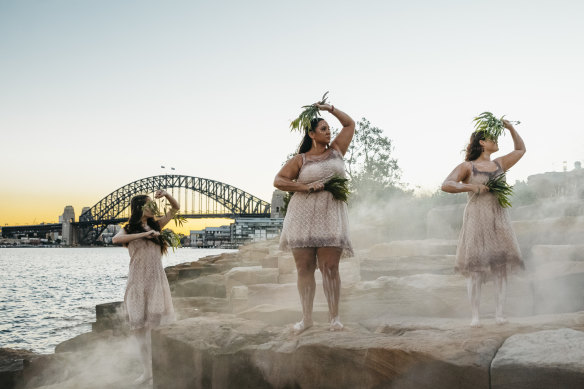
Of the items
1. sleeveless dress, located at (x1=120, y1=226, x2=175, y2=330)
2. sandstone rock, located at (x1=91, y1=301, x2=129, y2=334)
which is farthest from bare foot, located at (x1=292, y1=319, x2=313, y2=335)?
sandstone rock, located at (x1=91, y1=301, x2=129, y2=334)

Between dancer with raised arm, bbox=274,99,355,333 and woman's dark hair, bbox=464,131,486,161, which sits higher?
woman's dark hair, bbox=464,131,486,161

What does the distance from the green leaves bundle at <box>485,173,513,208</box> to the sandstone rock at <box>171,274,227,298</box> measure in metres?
10.6

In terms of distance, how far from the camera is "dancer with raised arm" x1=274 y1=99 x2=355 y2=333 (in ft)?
13.9

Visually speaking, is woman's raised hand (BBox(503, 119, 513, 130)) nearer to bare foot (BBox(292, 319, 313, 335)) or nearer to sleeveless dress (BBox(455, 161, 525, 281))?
→ sleeveless dress (BBox(455, 161, 525, 281))

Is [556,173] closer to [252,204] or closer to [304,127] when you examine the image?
[304,127]

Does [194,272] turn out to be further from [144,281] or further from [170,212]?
[144,281]

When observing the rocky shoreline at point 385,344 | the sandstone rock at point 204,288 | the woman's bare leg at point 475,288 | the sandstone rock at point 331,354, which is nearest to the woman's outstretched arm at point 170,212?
the rocky shoreline at point 385,344

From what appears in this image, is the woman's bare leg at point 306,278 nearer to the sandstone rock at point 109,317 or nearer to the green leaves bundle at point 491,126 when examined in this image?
the green leaves bundle at point 491,126

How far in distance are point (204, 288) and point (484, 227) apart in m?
11.1

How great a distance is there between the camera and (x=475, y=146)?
15.2 feet

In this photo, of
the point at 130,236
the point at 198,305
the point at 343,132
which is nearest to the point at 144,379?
the point at 130,236

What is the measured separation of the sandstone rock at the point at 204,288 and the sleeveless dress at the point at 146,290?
876 centimetres

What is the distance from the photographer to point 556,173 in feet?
37.3

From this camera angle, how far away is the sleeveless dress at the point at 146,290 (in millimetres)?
5324
